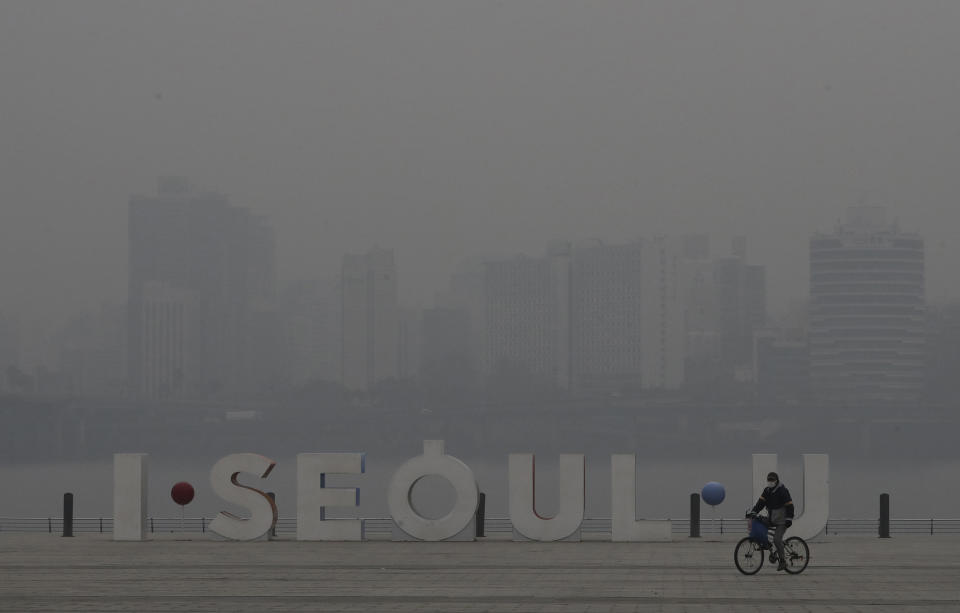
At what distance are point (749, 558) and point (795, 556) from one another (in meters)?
0.83

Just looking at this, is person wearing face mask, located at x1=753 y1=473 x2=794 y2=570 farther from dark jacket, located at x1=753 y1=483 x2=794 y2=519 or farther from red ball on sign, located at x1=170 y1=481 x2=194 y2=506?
red ball on sign, located at x1=170 y1=481 x2=194 y2=506

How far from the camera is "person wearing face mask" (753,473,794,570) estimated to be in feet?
90.0

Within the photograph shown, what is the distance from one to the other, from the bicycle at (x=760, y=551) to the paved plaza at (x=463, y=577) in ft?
1.12

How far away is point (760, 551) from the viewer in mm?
27672

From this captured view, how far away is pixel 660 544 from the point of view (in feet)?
121

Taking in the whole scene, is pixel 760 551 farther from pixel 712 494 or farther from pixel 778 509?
pixel 712 494

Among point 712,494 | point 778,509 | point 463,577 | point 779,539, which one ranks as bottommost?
point 463,577

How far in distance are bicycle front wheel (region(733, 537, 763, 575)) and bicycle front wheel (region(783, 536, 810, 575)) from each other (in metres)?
0.47

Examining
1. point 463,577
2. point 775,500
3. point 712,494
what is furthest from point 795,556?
point 712,494

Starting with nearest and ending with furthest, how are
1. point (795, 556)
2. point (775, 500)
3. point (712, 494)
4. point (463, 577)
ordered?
point (463, 577), point (795, 556), point (775, 500), point (712, 494)

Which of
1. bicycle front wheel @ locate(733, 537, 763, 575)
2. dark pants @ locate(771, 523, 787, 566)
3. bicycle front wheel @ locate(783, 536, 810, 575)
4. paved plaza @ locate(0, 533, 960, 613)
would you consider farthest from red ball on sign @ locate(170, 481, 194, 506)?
bicycle front wheel @ locate(783, 536, 810, 575)

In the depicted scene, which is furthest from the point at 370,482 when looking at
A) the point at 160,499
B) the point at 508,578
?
the point at 508,578

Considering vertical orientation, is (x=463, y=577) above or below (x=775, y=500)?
below

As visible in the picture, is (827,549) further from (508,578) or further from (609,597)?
(609,597)
